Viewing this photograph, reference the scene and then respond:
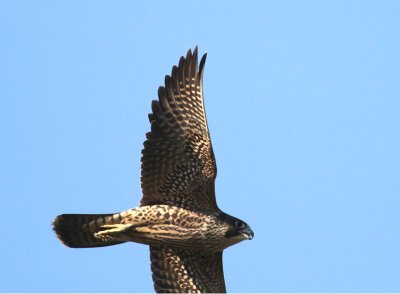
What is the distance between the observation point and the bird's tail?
16094 mm

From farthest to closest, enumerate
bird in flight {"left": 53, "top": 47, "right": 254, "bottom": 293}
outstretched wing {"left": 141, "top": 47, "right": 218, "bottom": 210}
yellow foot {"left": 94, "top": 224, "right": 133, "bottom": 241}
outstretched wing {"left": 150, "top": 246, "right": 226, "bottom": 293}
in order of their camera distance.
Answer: outstretched wing {"left": 150, "top": 246, "right": 226, "bottom": 293} → outstretched wing {"left": 141, "top": 47, "right": 218, "bottom": 210} → bird in flight {"left": 53, "top": 47, "right": 254, "bottom": 293} → yellow foot {"left": 94, "top": 224, "right": 133, "bottom": 241}

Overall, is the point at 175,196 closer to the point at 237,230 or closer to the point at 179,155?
the point at 179,155

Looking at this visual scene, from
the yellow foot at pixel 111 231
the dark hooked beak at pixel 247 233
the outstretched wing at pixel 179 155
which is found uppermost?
the outstretched wing at pixel 179 155

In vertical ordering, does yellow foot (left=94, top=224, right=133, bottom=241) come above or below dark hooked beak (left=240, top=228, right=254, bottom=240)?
above

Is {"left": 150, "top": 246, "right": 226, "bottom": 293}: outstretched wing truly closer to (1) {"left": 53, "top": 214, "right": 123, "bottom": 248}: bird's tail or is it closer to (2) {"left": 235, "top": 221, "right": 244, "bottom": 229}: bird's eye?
(1) {"left": 53, "top": 214, "right": 123, "bottom": 248}: bird's tail


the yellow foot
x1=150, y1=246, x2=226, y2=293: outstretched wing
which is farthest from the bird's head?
the yellow foot

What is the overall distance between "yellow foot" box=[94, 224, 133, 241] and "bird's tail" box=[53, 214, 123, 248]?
118 mm

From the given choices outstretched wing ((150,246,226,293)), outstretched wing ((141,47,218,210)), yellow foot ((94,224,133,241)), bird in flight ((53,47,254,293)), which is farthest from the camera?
outstretched wing ((150,246,226,293))

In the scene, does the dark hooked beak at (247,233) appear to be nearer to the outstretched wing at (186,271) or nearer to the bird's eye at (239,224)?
the bird's eye at (239,224)

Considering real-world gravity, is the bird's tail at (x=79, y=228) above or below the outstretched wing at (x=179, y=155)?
below

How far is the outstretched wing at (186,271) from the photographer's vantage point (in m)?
16.8

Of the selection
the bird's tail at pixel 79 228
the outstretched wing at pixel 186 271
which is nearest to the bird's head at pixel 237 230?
the outstretched wing at pixel 186 271

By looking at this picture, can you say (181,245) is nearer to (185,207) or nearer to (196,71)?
(185,207)

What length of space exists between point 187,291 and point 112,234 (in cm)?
199
